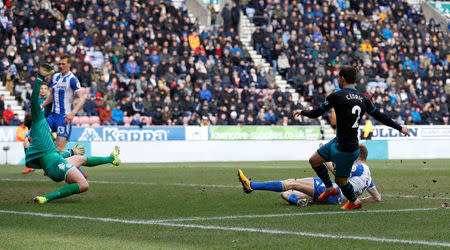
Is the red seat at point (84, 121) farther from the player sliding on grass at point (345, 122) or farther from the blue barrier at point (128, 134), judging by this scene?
the player sliding on grass at point (345, 122)

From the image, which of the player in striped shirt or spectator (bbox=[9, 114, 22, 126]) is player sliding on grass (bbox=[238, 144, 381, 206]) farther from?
spectator (bbox=[9, 114, 22, 126])

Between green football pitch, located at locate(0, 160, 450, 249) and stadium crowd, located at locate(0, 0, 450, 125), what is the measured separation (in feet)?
52.2

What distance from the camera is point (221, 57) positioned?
115ft

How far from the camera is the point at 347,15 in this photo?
4138 centimetres

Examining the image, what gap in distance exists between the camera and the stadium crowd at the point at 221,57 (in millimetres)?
29344

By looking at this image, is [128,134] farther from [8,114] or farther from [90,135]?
[8,114]

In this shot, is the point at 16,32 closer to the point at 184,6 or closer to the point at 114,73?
the point at 114,73

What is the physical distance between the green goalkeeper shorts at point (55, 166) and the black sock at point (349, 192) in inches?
152

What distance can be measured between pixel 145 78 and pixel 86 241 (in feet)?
79.1

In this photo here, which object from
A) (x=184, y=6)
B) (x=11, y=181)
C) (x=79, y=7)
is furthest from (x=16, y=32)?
(x=11, y=181)

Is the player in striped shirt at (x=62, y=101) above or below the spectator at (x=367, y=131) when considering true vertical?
above

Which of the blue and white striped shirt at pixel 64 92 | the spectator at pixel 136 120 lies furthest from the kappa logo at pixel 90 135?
the blue and white striped shirt at pixel 64 92

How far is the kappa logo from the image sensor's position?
27722 millimetres

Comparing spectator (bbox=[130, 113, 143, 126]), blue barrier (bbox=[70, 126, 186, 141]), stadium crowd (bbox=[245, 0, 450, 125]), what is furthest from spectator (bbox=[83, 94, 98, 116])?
stadium crowd (bbox=[245, 0, 450, 125])
